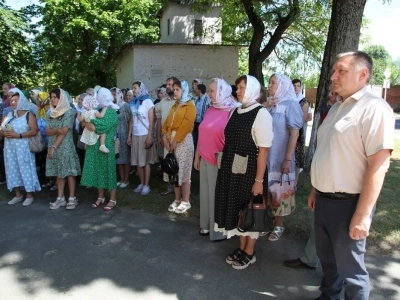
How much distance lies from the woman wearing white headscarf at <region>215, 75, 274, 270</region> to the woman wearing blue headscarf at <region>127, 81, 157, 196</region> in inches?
103

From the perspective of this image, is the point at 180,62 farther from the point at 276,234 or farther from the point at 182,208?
the point at 276,234

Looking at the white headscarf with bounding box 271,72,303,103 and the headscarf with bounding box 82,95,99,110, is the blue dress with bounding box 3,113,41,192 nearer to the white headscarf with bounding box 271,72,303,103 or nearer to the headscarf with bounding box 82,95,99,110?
the headscarf with bounding box 82,95,99,110

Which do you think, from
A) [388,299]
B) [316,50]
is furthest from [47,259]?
[316,50]

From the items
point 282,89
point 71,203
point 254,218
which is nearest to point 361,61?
point 282,89

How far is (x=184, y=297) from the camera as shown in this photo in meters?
2.81

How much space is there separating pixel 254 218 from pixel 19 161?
394 cm

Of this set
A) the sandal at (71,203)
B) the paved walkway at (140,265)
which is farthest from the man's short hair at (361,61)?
the sandal at (71,203)

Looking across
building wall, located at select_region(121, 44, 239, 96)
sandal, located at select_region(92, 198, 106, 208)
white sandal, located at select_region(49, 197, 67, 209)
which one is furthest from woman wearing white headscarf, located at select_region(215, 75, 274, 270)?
building wall, located at select_region(121, 44, 239, 96)

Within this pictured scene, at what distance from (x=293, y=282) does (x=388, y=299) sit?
0.78 meters

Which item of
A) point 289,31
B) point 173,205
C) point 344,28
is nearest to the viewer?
point 173,205

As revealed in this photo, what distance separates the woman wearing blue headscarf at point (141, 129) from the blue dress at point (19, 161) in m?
1.60

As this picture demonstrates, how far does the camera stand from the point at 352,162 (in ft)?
6.74

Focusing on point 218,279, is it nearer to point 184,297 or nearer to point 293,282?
point 184,297

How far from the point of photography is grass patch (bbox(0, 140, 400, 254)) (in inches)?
155
